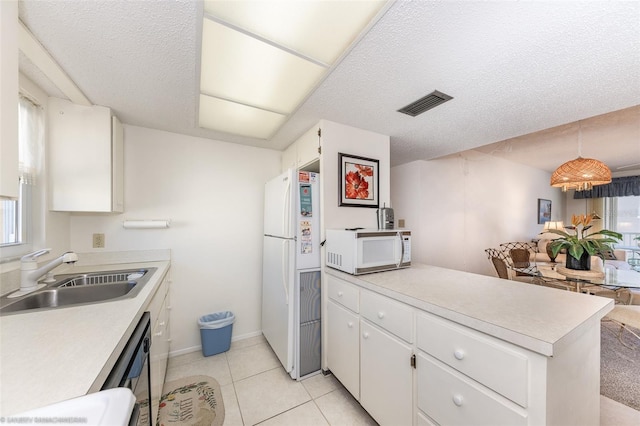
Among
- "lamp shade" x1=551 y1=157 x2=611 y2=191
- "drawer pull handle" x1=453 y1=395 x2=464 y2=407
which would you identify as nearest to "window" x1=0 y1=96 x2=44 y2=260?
"drawer pull handle" x1=453 y1=395 x2=464 y2=407

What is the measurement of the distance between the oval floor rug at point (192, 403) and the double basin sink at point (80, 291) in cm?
87

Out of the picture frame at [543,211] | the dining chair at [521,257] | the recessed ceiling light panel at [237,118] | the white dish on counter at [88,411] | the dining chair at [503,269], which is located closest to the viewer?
the white dish on counter at [88,411]

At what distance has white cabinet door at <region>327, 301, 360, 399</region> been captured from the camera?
1670mm

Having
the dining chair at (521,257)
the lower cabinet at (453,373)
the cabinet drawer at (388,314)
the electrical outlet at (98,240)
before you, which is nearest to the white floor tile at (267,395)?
the lower cabinet at (453,373)

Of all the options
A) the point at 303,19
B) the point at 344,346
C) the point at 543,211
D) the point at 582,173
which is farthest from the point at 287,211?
the point at 543,211

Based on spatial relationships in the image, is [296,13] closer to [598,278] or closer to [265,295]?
[265,295]

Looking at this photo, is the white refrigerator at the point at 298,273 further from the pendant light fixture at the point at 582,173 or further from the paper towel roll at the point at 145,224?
the pendant light fixture at the point at 582,173

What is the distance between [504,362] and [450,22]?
146 centimetres

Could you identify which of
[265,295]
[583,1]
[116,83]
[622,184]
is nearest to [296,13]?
[583,1]

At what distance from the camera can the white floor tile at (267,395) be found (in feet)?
5.46

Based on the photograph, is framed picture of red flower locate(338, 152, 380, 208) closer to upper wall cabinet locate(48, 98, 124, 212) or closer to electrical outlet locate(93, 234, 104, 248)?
upper wall cabinet locate(48, 98, 124, 212)

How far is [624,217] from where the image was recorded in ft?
18.1

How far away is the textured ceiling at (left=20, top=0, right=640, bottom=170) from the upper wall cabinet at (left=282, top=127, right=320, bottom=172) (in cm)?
16

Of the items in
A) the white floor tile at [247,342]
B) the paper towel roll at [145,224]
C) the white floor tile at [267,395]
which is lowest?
the white floor tile at [247,342]
